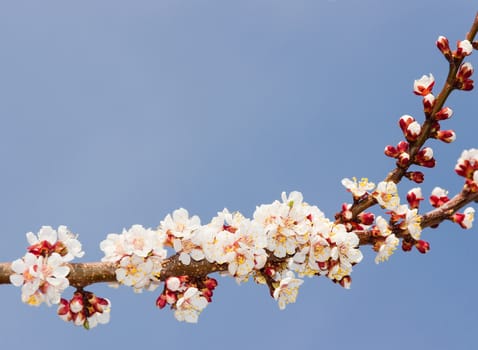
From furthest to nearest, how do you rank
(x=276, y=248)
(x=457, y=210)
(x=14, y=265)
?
(x=457, y=210) < (x=276, y=248) < (x=14, y=265)

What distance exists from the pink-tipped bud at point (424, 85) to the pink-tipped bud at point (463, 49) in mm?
295

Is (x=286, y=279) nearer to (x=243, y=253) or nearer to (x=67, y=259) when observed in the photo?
(x=243, y=253)

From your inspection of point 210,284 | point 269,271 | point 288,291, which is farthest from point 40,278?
point 288,291

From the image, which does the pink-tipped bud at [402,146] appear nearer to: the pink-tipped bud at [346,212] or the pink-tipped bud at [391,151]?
the pink-tipped bud at [391,151]

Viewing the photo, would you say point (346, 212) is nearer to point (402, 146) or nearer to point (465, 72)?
point (402, 146)

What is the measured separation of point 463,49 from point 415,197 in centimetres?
124

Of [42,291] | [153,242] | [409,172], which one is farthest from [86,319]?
[409,172]

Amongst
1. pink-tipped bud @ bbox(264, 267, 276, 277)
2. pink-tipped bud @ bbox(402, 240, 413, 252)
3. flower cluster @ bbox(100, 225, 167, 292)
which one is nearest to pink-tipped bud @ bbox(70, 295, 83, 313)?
flower cluster @ bbox(100, 225, 167, 292)

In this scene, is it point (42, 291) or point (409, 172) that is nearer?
point (42, 291)

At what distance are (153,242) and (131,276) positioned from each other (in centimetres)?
30

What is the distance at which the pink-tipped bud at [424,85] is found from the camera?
5402mm

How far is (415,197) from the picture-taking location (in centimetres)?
523

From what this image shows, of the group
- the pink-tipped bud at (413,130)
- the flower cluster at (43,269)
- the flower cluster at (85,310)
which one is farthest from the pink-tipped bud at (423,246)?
the flower cluster at (43,269)

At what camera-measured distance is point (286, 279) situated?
4855mm
